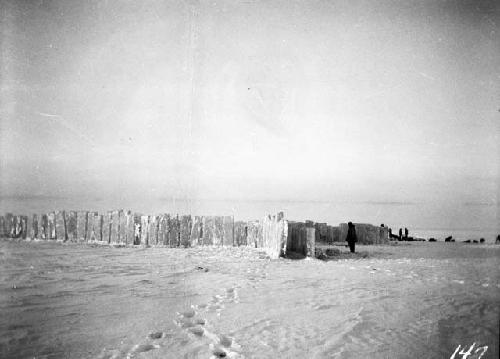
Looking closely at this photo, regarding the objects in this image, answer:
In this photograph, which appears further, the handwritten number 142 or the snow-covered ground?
the snow-covered ground

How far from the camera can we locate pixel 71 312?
4609 mm

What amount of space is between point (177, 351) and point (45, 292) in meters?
3.02

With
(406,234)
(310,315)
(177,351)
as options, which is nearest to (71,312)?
(177,351)

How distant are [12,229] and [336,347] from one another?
15.3 m

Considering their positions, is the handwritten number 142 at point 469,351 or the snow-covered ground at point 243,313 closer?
the handwritten number 142 at point 469,351

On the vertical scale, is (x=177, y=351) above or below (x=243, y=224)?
below

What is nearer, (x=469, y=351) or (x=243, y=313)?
(x=469, y=351)

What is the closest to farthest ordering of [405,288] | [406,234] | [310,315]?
1. [310,315]
2. [405,288]
3. [406,234]

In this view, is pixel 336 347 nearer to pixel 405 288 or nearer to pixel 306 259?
pixel 405 288

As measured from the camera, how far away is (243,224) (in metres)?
14.9

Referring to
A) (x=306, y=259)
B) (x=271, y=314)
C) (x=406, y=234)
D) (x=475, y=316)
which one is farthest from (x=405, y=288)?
(x=406, y=234)

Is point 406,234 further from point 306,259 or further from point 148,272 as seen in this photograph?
point 148,272

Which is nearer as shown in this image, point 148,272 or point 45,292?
point 45,292

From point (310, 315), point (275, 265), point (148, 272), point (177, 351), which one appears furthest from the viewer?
point (275, 265)
